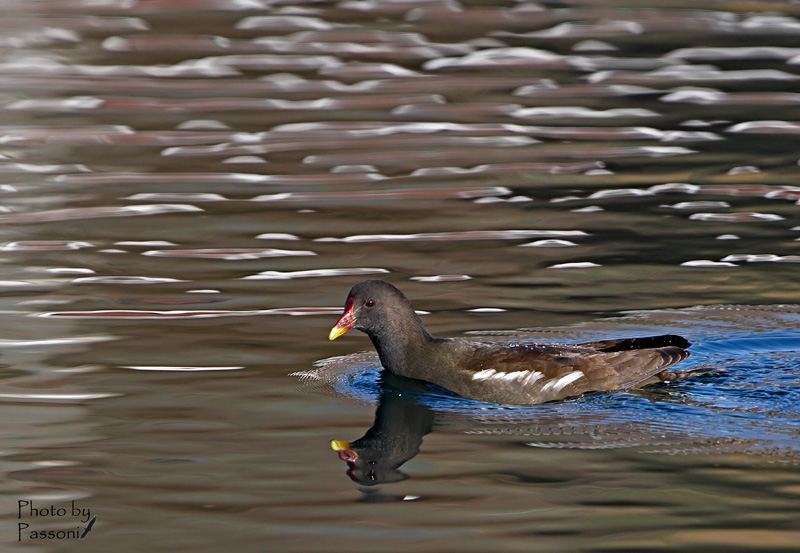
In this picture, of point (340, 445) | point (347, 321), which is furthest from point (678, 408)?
point (347, 321)

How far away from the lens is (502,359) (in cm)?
918

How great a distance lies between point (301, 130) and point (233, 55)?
5.65 meters

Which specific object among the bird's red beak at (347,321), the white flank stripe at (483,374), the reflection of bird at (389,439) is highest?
the bird's red beak at (347,321)

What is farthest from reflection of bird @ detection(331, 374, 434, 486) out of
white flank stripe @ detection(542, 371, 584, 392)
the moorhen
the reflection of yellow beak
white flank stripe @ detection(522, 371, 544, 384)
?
white flank stripe @ detection(542, 371, 584, 392)

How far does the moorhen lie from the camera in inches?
359

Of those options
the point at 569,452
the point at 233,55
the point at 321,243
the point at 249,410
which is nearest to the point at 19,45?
the point at 233,55

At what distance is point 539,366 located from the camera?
913 centimetres

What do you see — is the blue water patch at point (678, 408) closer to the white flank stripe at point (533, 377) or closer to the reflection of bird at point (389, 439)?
the reflection of bird at point (389, 439)

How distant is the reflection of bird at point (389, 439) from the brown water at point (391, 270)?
0.10 feet

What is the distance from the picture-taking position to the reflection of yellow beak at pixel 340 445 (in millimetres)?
8203

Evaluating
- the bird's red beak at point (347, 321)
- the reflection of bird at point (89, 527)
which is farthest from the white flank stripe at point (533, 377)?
the reflection of bird at point (89, 527)

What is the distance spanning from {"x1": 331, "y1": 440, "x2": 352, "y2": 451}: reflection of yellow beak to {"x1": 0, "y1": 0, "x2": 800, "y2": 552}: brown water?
0.16m

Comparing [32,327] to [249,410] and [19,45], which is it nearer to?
[249,410]

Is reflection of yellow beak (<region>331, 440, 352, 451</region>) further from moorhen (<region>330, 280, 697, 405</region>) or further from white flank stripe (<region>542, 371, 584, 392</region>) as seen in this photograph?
white flank stripe (<region>542, 371, 584, 392</region>)
